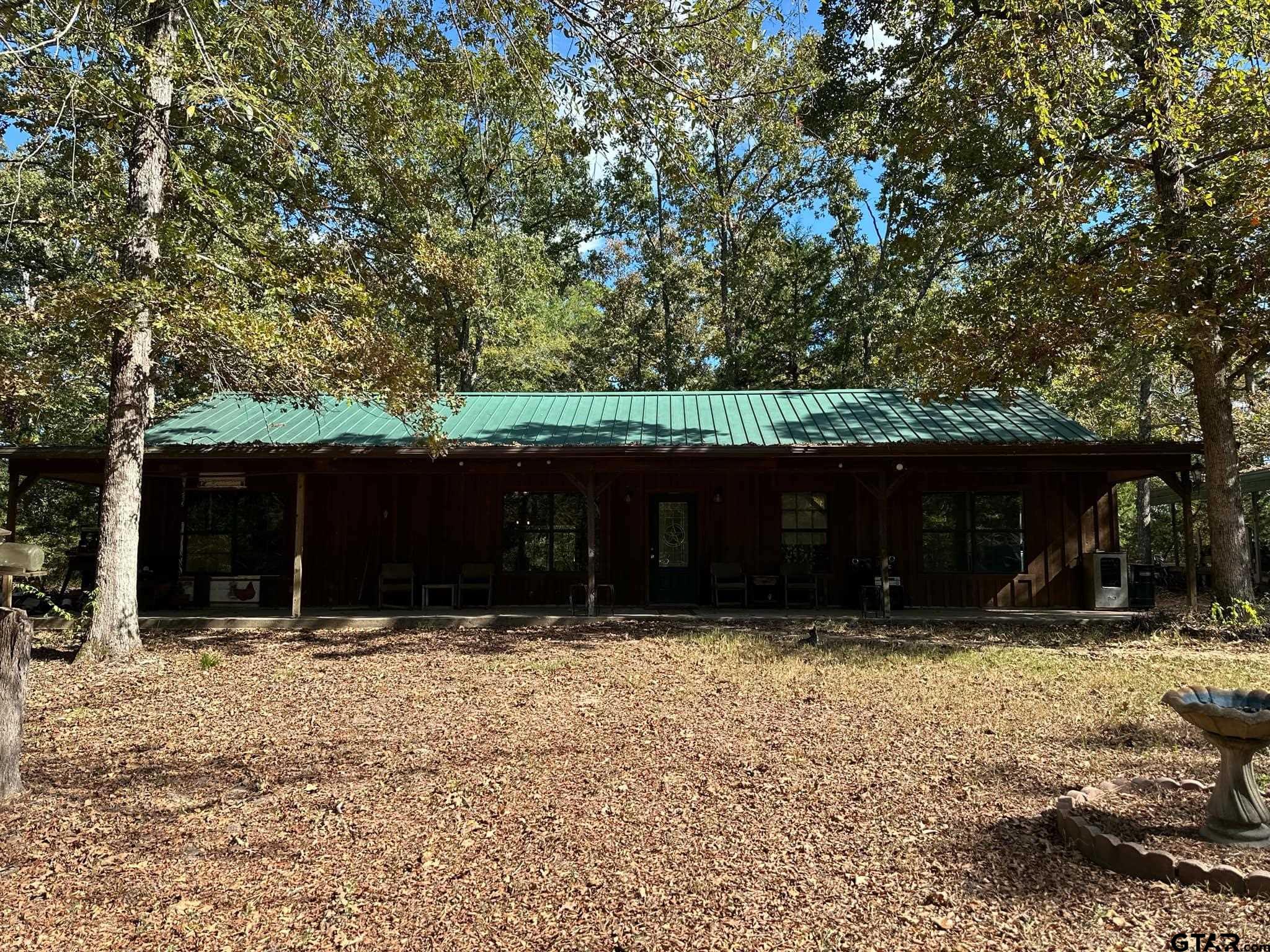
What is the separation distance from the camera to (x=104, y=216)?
821 centimetres

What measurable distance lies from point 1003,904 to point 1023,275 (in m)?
9.91

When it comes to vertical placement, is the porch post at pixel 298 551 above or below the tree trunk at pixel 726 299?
below

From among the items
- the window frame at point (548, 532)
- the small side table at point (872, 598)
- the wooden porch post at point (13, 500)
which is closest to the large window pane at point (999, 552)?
the small side table at point (872, 598)

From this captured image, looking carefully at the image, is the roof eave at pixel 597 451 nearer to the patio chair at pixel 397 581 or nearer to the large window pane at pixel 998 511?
the large window pane at pixel 998 511

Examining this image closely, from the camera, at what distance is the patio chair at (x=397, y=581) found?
12.5 meters

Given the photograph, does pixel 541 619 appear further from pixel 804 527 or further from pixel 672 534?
pixel 804 527

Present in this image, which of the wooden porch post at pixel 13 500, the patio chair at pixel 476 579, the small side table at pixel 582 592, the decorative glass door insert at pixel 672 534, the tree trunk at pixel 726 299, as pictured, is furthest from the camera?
the tree trunk at pixel 726 299

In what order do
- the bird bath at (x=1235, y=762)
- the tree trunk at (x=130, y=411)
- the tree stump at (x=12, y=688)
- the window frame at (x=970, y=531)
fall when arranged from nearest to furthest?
the bird bath at (x=1235, y=762)
the tree stump at (x=12, y=688)
the tree trunk at (x=130, y=411)
the window frame at (x=970, y=531)

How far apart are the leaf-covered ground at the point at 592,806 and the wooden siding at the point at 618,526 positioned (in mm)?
4617

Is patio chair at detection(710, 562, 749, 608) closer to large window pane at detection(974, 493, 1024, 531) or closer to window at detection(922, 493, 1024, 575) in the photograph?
window at detection(922, 493, 1024, 575)

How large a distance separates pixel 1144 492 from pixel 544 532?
59.7ft

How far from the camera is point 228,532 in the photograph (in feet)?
42.6

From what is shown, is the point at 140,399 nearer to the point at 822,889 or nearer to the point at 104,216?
the point at 104,216

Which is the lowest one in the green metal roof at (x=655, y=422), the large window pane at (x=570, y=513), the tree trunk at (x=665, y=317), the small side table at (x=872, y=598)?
the small side table at (x=872, y=598)
